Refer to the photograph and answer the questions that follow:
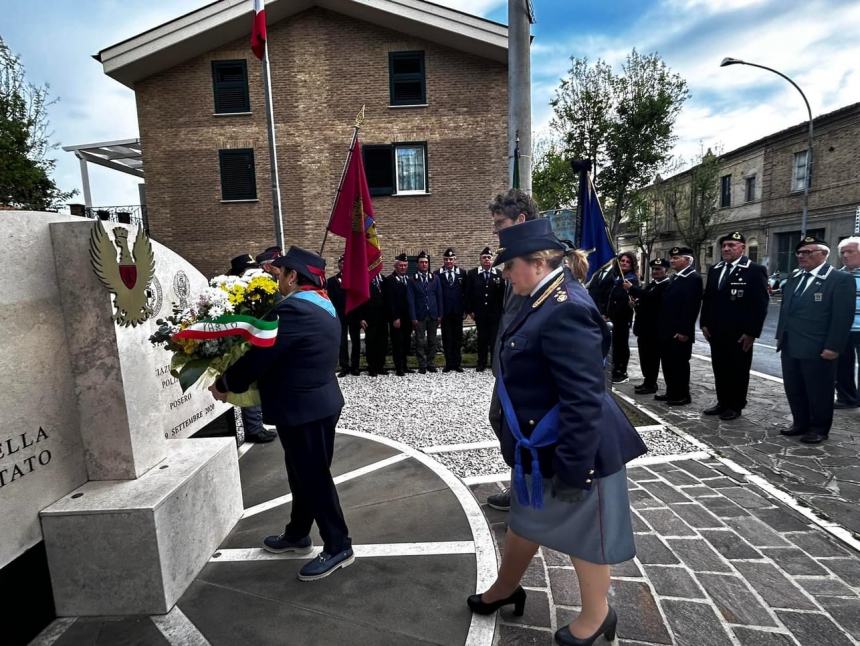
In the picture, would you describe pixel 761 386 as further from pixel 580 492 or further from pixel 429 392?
pixel 580 492

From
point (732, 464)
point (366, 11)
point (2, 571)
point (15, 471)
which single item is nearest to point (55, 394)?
point (15, 471)

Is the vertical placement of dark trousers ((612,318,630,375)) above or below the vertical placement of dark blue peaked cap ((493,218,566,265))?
below

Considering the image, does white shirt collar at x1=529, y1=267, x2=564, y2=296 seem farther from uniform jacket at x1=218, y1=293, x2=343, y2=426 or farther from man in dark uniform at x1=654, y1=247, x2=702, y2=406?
man in dark uniform at x1=654, y1=247, x2=702, y2=406

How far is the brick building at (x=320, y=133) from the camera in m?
16.2

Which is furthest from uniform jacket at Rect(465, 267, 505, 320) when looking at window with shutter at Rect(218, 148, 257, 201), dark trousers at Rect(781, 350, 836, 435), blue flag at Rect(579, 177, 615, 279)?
window with shutter at Rect(218, 148, 257, 201)

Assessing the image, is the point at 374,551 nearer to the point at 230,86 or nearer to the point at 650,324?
the point at 650,324

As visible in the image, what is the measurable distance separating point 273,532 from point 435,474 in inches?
61.5

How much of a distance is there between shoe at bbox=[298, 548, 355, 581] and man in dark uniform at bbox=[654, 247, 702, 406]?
18.3 ft

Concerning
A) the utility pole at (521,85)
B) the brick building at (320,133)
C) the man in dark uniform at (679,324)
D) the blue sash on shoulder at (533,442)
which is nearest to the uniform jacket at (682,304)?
the man in dark uniform at (679,324)

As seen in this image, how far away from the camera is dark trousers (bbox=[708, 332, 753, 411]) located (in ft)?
20.3

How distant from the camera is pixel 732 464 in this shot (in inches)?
187

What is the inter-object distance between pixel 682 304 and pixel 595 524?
5736 millimetres

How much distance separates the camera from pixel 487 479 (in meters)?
4.51

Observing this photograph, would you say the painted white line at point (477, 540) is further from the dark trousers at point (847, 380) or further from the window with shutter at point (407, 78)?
the window with shutter at point (407, 78)
